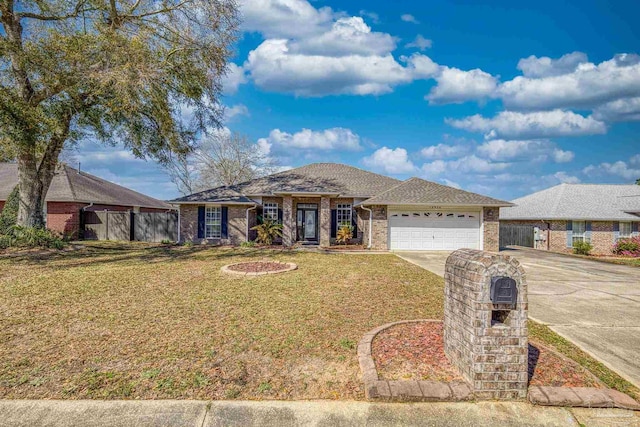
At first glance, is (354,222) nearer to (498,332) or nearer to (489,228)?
(489,228)

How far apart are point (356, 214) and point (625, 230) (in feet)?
50.6

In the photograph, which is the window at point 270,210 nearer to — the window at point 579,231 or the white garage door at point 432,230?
the white garage door at point 432,230

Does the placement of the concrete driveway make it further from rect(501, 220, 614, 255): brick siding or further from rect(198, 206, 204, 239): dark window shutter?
rect(198, 206, 204, 239): dark window shutter

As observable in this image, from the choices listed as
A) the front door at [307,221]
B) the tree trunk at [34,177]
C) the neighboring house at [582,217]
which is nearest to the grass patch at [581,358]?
the front door at [307,221]

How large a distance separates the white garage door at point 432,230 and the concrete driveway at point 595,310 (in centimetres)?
572

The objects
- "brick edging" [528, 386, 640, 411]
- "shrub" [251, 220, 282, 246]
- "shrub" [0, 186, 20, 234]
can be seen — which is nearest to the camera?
"brick edging" [528, 386, 640, 411]

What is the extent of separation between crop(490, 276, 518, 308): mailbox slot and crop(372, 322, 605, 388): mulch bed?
0.91 meters

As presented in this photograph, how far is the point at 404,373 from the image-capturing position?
3.54 m

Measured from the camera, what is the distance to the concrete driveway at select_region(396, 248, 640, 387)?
4373 mm

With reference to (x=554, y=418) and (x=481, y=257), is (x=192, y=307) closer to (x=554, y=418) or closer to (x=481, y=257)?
(x=481, y=257)

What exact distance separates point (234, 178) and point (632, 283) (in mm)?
29672

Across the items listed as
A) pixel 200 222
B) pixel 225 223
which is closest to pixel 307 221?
pixel 225 223

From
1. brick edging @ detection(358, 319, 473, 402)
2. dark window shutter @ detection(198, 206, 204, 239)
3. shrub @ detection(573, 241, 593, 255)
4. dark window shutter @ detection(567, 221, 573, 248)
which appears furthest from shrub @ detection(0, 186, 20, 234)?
dark window shutter @ detection(567, 221, 573, 248)

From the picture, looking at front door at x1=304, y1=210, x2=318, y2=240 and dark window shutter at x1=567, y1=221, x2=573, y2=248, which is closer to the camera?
front door at x1=304, y1=210, x2=318, y2=240
